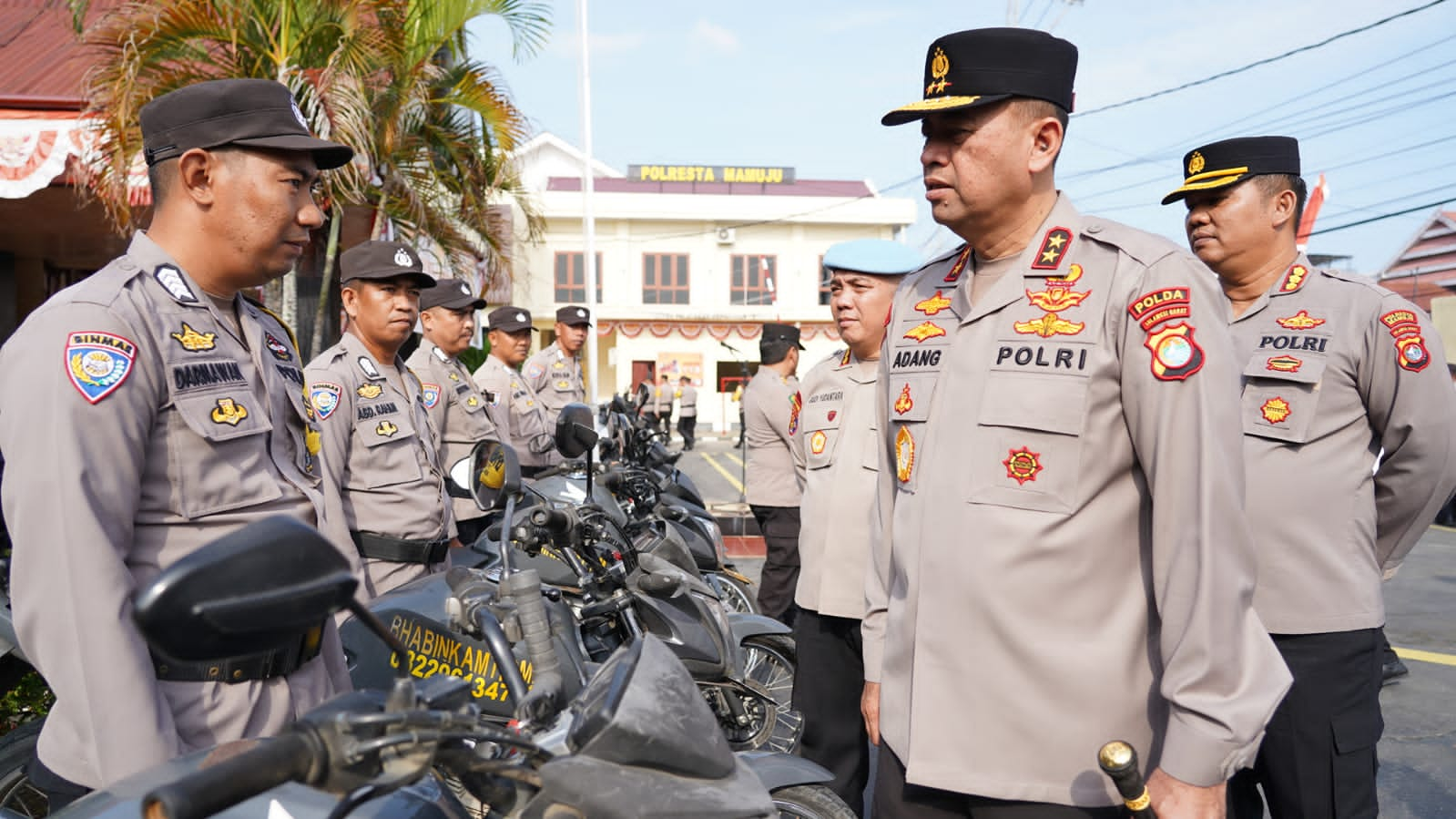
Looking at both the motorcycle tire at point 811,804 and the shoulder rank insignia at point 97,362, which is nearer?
the shoulder rank insignia at point 97,362

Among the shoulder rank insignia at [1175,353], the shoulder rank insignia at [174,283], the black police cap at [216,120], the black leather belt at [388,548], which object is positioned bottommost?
the black leather belt at [388,548]

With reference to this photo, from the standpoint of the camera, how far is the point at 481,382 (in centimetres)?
791

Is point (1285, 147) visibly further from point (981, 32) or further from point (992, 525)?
point (992, 525)

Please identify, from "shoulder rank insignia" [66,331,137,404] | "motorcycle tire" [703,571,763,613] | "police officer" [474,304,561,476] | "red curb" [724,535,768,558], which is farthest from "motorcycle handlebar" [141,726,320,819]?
"red curb" [724,535,768,558]

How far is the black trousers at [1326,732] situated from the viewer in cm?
251

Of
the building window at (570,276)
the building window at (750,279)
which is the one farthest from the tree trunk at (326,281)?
the building window at (750,279)

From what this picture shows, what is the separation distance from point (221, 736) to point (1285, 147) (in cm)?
315

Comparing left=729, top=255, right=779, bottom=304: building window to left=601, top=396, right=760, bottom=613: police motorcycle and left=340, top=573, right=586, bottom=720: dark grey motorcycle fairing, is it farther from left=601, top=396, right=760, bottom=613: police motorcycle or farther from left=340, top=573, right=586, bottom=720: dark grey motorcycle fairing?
left=340, top=573, right=586, bottom=720: dark grey motorcycle fairing

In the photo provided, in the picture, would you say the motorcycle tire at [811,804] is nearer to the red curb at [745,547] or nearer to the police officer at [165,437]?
the police officer at [165,437]

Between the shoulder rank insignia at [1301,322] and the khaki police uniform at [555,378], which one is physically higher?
the shoulder rank insignia at [1301,322]

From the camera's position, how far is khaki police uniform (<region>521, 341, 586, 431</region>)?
367 inches

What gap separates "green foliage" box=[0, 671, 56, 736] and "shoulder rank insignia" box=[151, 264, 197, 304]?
8.94ft

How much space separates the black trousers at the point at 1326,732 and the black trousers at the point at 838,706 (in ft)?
4.22

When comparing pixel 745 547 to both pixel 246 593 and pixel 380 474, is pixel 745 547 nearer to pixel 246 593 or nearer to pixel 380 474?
pixel 380 474
